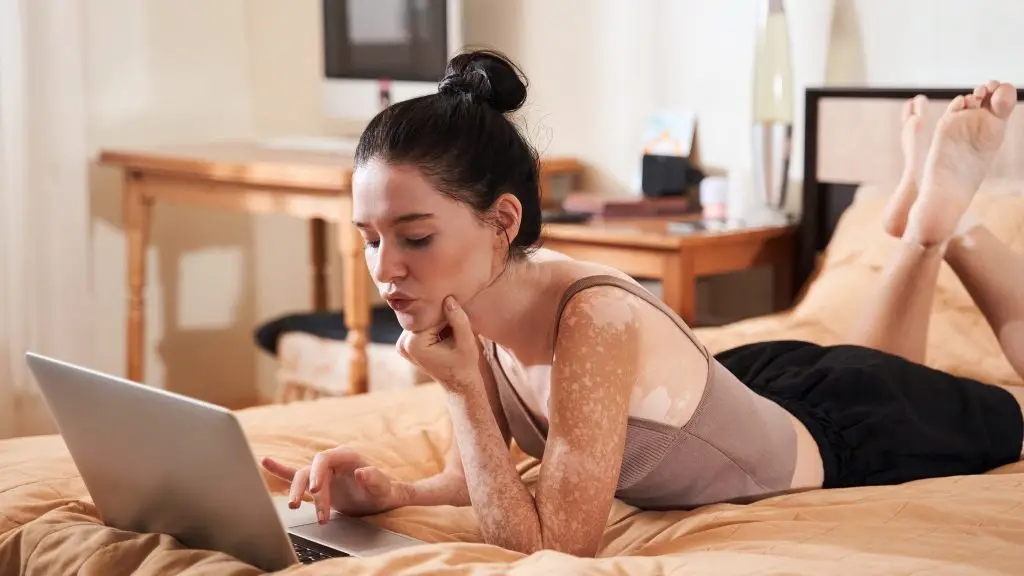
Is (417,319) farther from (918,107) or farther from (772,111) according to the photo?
(772,111)

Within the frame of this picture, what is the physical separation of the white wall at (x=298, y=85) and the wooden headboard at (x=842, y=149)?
0.08 m

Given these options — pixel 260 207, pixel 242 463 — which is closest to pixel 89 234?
pixel 260 207

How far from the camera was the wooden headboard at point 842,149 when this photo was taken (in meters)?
2.67

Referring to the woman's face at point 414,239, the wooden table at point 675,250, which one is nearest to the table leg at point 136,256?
the wooden table at point 675,250

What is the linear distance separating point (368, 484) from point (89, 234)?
2.19 meters

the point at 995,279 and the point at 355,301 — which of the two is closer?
the point at 995,279

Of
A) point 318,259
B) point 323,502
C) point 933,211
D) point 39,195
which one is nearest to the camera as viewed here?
point 323,502

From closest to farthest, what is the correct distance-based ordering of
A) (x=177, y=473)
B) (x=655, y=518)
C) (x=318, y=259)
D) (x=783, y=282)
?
(x=177, y=473) → (x=655, y=518) → (x=783, y=282) → (x=318, y=259)

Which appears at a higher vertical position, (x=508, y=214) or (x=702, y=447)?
(x=508, y=214)

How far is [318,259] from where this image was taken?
3.82 metres

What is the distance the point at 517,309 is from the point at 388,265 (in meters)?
0.20

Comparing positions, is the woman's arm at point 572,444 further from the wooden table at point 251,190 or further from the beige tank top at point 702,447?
the wooden table at point 251,190

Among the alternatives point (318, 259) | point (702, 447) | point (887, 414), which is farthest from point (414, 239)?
point (318, 259)

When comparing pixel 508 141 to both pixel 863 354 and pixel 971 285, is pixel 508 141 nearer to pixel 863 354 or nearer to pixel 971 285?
pixel 863 354
